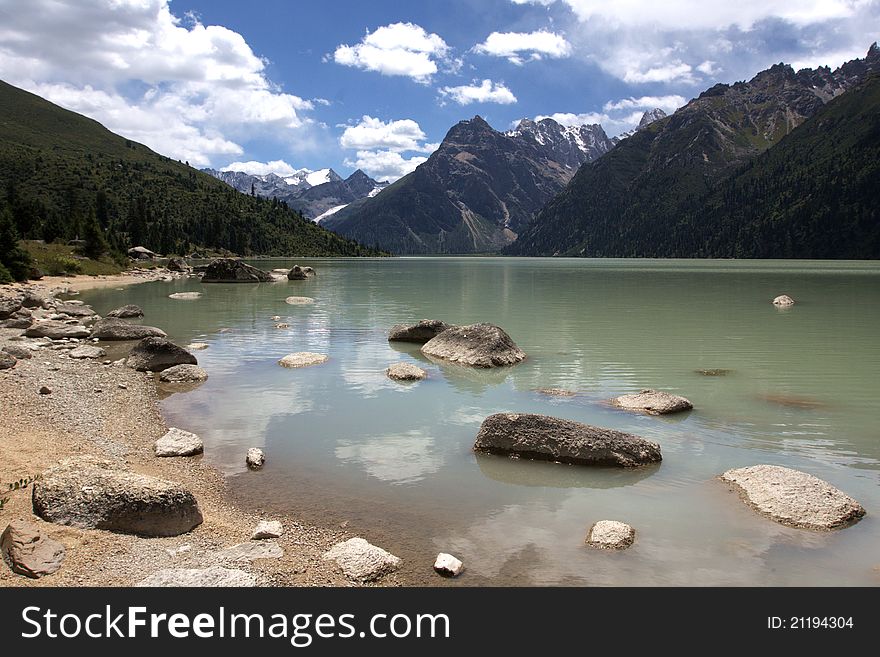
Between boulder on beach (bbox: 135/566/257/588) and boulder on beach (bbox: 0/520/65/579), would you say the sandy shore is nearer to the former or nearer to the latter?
boulder on beach (bbox: 0/520/65/579)

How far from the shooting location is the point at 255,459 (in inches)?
508

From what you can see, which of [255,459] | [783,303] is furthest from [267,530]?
[783,303]

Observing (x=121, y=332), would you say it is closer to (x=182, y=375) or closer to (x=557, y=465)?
(x=182, y=375)

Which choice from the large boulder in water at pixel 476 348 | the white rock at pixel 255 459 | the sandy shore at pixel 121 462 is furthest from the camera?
the large boulder in water at pixel 476 348

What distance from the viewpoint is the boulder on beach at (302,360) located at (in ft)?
80.8

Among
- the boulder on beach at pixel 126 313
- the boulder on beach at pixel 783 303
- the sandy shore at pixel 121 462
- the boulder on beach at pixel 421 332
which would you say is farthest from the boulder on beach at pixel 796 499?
the boulder on beach at pixel 783 303

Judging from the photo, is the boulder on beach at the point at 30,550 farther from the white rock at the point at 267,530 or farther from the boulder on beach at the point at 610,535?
the boulder on beach at the point at 610,535

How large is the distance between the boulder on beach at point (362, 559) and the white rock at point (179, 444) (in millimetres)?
6269

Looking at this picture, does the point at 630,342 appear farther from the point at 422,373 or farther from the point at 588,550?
the point at 588,550

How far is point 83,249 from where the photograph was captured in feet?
298
